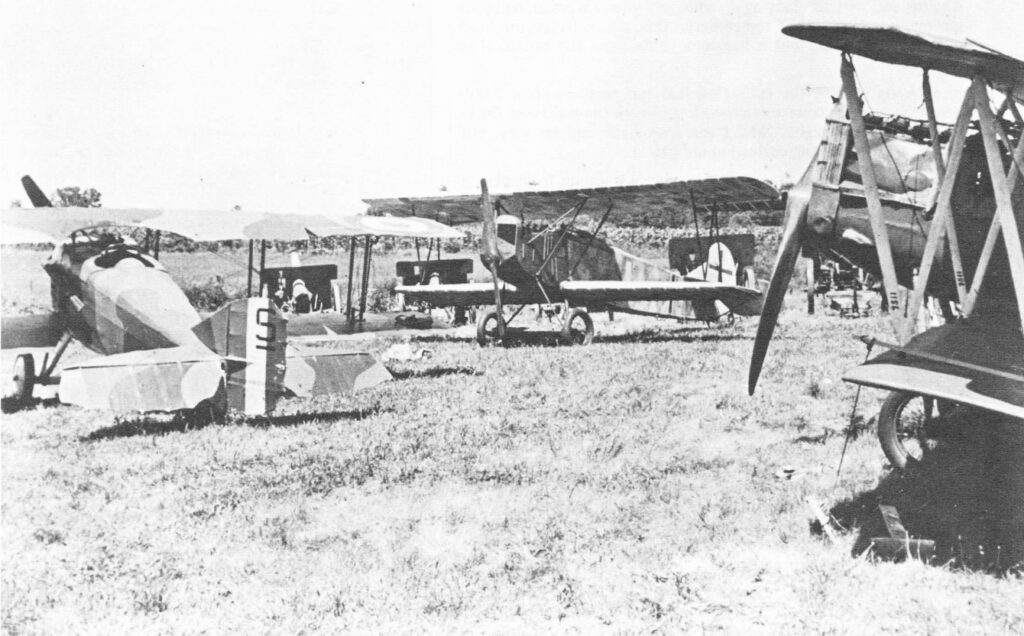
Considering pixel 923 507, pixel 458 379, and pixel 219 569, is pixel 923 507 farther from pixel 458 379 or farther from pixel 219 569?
pixel 458 379

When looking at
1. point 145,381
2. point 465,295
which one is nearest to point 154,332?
point 145,381

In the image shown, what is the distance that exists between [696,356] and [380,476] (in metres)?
7.31

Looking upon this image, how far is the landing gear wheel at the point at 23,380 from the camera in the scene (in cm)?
866

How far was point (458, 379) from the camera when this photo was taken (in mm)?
10102

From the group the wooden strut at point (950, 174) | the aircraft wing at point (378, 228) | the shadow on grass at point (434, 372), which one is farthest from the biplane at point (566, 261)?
the wooden strut at point (950, 174)

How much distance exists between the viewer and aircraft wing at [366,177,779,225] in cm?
1350

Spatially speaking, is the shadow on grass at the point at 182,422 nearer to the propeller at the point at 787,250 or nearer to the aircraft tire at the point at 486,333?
the propeller at the point at 787,250

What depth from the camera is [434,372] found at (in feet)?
35.9

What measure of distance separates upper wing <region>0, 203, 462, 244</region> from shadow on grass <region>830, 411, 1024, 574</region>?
772 cm

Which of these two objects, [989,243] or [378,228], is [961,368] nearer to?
[989,243]

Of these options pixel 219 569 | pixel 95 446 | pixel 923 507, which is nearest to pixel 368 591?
pixel 219 569

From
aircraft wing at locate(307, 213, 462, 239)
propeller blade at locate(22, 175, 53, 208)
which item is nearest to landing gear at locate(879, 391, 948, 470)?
aircraft wing at locate(307, 213, 462, 239)

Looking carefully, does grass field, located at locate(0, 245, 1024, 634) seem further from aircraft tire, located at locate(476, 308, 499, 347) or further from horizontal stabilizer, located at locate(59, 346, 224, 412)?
aircraft tire, located at locate(476, 308, 499, 347)

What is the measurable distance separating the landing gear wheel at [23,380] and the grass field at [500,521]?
1.68 feet
